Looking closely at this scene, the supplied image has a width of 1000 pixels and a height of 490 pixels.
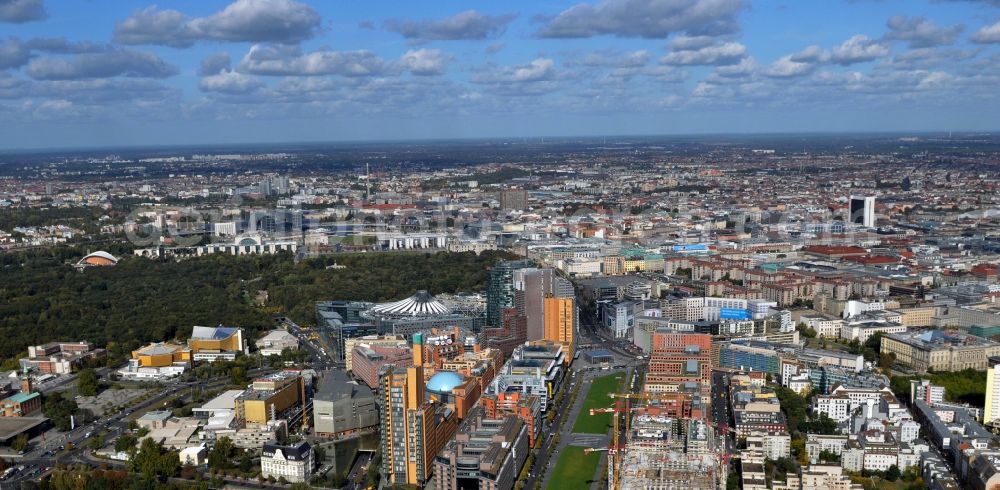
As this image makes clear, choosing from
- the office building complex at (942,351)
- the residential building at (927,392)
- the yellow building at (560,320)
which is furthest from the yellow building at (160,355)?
the office building complex at (942,351)

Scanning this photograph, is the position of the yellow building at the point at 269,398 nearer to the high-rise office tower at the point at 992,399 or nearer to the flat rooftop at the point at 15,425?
the flat rooftop at the point at 15,425

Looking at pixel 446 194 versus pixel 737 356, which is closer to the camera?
pixel 737 356

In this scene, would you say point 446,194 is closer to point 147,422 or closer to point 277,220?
point 277,220

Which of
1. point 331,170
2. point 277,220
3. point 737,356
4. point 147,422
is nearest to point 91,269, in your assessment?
point 277,220

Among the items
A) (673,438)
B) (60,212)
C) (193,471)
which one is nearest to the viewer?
(673,438)

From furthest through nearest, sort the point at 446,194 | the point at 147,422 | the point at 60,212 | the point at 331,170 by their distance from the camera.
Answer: the point at 331,170
the point at 446,194
the point at 60,212
the point at 147,422

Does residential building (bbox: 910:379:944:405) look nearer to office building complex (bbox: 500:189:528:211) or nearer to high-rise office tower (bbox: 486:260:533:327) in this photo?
high-rise office tower (bbox: 486:260:533:327)

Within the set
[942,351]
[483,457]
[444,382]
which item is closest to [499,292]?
[444,382]

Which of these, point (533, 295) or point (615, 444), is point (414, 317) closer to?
point (533, 295)
